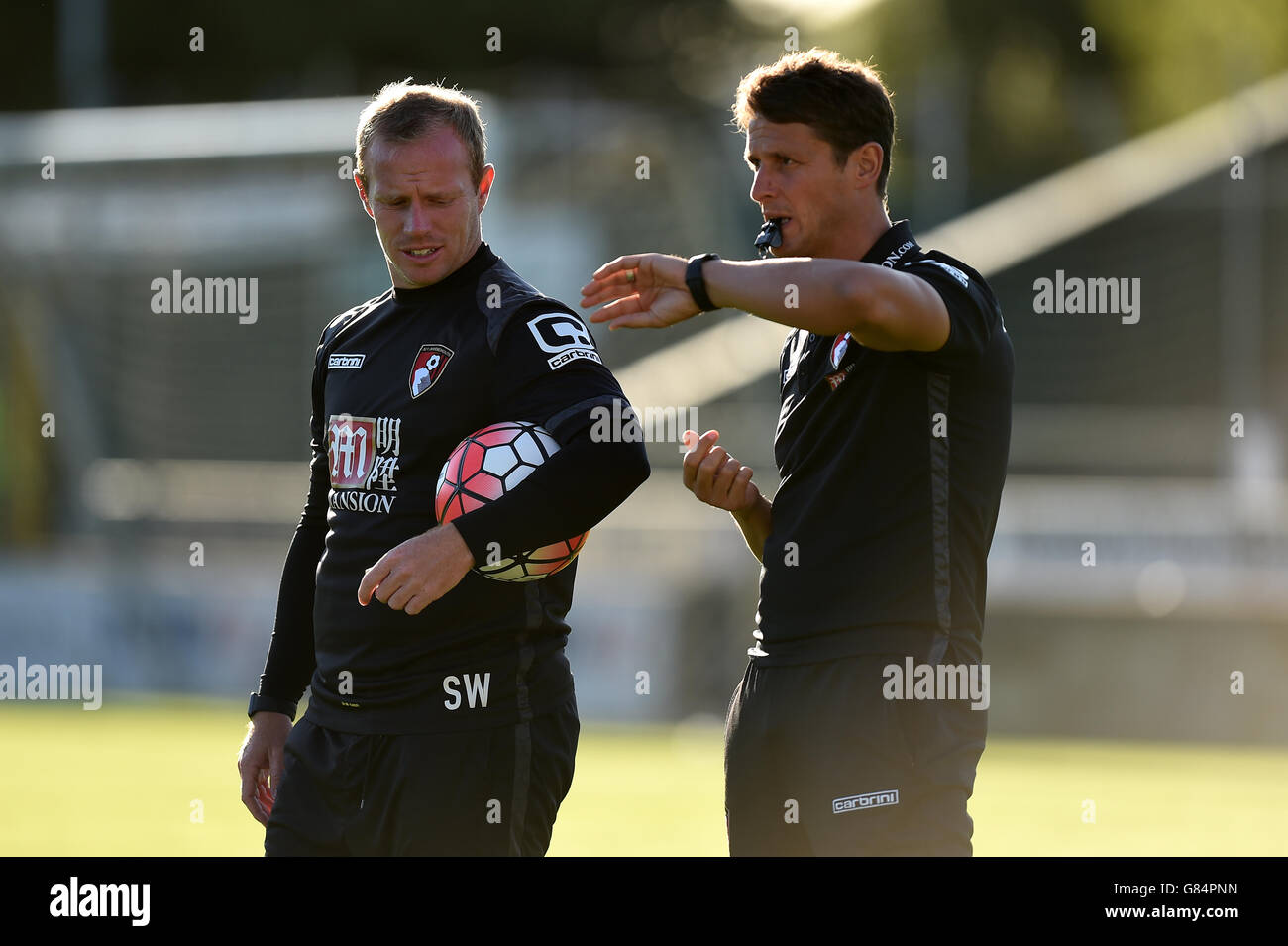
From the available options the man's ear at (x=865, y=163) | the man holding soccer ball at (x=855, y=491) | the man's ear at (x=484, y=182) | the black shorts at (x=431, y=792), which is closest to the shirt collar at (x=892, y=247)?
the man holding soccer ball at (x=855, y=491)

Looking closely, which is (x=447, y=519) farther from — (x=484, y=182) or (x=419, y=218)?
(x=484, y=182)

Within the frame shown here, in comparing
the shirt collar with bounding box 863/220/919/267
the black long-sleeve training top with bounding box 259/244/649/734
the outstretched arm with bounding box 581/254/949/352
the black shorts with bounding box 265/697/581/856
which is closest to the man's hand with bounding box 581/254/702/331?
the outstretched arm with bounding box 581/254/949/352

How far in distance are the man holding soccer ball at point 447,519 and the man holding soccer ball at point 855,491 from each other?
0.43 metres

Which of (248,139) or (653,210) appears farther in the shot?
(653,210)

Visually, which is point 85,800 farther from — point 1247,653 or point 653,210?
point 653,210

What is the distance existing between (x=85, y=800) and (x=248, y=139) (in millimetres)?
11241

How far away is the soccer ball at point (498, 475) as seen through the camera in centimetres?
357

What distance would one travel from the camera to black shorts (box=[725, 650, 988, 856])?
3410 mm

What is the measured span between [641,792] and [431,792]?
680cm

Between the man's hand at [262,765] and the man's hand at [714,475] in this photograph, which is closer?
the man's hand at [714,475]

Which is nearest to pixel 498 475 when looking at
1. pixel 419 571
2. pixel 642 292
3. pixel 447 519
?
pixel 447 519

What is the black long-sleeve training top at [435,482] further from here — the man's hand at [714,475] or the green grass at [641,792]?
the green grass at [641,792]

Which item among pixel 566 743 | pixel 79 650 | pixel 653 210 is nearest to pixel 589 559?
pixel 79 650

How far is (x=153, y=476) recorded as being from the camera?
17.7 m
